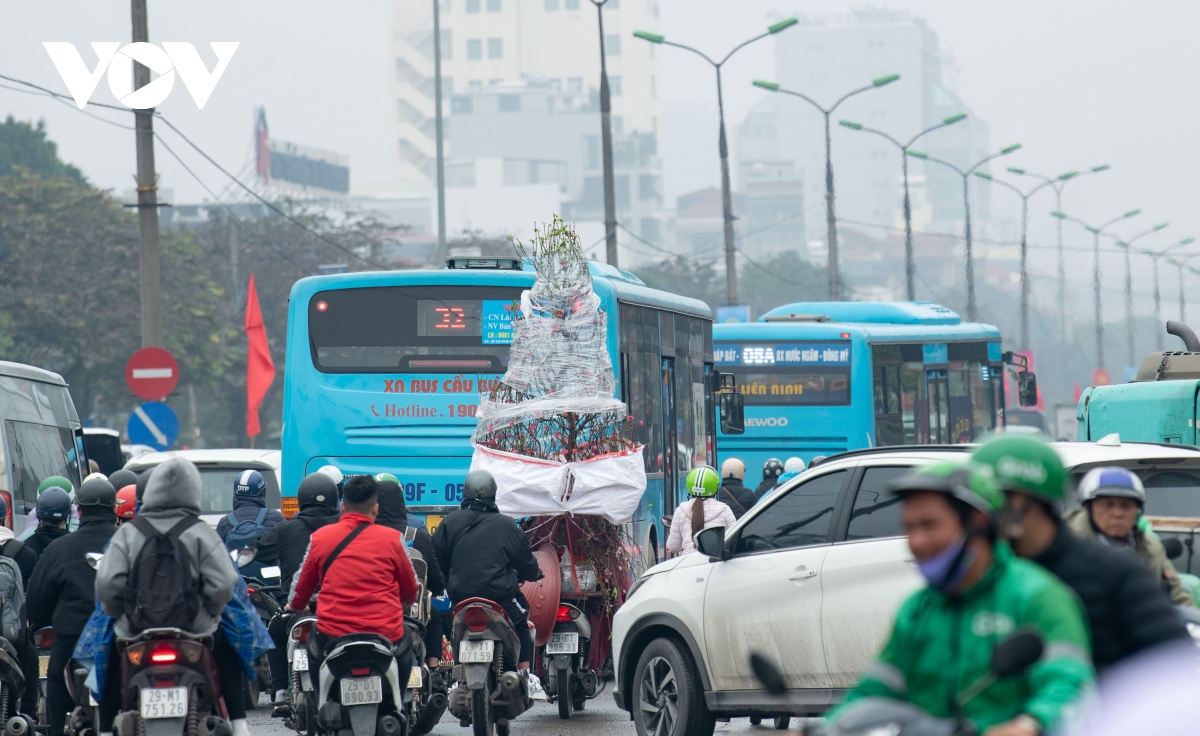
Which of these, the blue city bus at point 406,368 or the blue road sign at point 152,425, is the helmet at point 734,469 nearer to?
the blue city bus at point 406,368

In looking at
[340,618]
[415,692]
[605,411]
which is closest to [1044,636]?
[340,618]

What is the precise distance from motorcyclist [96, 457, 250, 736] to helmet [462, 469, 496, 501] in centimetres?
274

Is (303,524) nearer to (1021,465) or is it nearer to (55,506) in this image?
(55,506)

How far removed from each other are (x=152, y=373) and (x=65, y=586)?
29.2 feet

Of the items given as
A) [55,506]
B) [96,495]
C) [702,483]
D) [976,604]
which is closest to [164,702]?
[96,495]

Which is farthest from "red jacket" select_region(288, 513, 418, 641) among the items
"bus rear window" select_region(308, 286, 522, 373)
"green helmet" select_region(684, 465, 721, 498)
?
"bus rear window" select_region(308, 286, 522, 373)

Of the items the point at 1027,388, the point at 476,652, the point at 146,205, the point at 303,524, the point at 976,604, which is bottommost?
the point at 476,652

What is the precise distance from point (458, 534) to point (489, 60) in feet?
584

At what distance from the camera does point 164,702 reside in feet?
23.9

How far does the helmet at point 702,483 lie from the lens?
41.5 ft

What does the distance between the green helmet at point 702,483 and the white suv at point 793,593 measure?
2.97 meters

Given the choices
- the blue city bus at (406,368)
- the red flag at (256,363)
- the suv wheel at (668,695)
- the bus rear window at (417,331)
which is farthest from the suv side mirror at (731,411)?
the red flag at (256,363)

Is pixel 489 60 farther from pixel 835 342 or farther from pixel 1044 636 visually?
pixel 1044 636

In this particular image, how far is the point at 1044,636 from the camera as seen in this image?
11.6 ft
